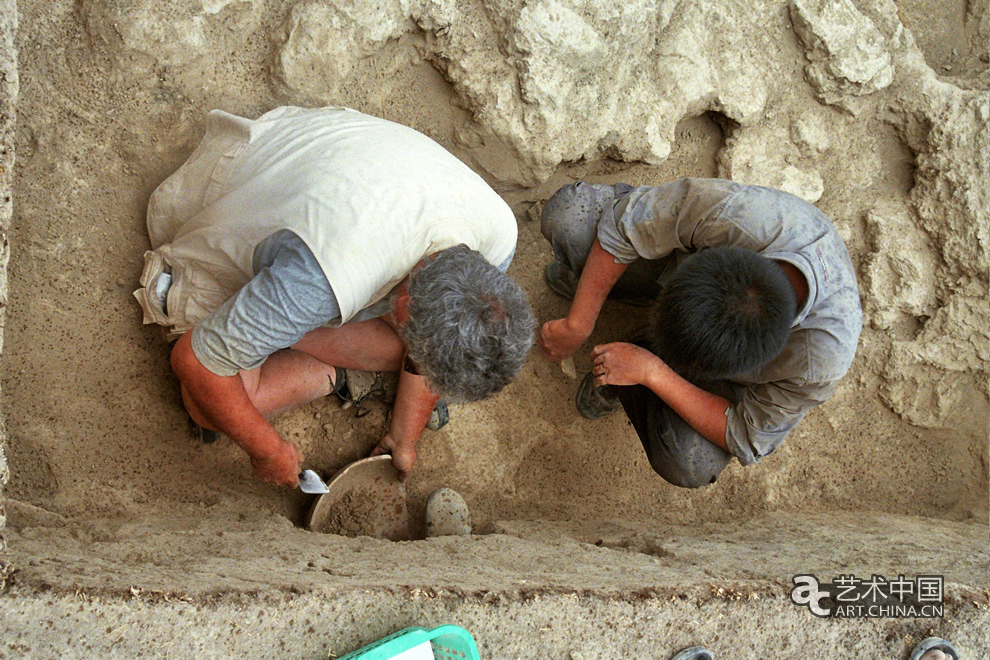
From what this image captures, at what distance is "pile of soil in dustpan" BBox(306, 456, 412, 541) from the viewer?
1961 mm

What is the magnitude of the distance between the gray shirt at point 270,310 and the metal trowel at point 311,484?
20.7 inches

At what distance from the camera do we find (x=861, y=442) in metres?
2.36

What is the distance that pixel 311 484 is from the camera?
186cm

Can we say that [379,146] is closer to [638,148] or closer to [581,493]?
[638,148]

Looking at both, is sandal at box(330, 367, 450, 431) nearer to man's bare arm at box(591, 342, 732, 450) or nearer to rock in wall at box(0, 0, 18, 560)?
man's bare arm at box(591, 342, 732, 450)

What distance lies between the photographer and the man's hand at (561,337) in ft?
6.64

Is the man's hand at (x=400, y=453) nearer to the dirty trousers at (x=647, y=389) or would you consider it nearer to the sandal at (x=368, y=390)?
the sandal at (x=368, y=390)

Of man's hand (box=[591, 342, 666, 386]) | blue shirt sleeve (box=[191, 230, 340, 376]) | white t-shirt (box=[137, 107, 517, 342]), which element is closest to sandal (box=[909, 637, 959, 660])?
man's hand (box=[591, 342, 666, 386])

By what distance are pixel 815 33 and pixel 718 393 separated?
1.19 m

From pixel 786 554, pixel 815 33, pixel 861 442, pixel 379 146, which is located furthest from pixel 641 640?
pixel 815 33

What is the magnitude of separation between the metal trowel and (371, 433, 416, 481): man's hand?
0.75ft

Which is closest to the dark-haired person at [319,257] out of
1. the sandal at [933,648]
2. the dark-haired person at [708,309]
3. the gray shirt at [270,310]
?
the gray shirt at [270,310]

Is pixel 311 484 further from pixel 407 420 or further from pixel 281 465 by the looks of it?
pixel 407 420

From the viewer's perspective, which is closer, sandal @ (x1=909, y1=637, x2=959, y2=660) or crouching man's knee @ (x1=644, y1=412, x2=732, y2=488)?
sandal @ (x1=909, y1=637, x2=959, y2=660)
